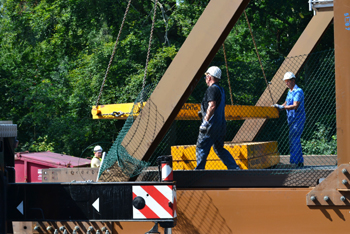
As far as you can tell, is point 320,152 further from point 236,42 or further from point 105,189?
point 236,42

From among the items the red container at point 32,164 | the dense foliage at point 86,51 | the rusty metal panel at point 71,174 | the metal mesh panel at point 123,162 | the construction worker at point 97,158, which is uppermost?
the dense foliage at point 86,51

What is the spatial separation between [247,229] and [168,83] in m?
1.59

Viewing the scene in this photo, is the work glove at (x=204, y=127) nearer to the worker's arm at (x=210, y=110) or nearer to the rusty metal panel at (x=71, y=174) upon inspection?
the worker's arm at (x=210, y=110)

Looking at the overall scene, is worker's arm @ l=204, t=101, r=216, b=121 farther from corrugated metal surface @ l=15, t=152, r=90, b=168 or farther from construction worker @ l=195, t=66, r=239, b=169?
corrugated metal surface @ l=15, t=152, r=90, b=168

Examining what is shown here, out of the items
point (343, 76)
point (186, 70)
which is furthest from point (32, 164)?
point (343, 76)

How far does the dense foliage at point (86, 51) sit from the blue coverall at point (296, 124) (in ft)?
27.8

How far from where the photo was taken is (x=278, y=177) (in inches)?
164

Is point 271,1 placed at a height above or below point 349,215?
above

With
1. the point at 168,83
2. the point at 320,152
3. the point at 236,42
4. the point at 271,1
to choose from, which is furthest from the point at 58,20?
the point at 168,83

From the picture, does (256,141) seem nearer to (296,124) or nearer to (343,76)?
(296,124)

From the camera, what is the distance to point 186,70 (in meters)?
4.08

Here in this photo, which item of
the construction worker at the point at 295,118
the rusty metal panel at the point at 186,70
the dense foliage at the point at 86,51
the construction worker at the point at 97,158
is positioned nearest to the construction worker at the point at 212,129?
the rusty metal panel at the point at 186,70

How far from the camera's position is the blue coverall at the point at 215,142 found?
503 centimetres

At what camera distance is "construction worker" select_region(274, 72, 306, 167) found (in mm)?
6141
